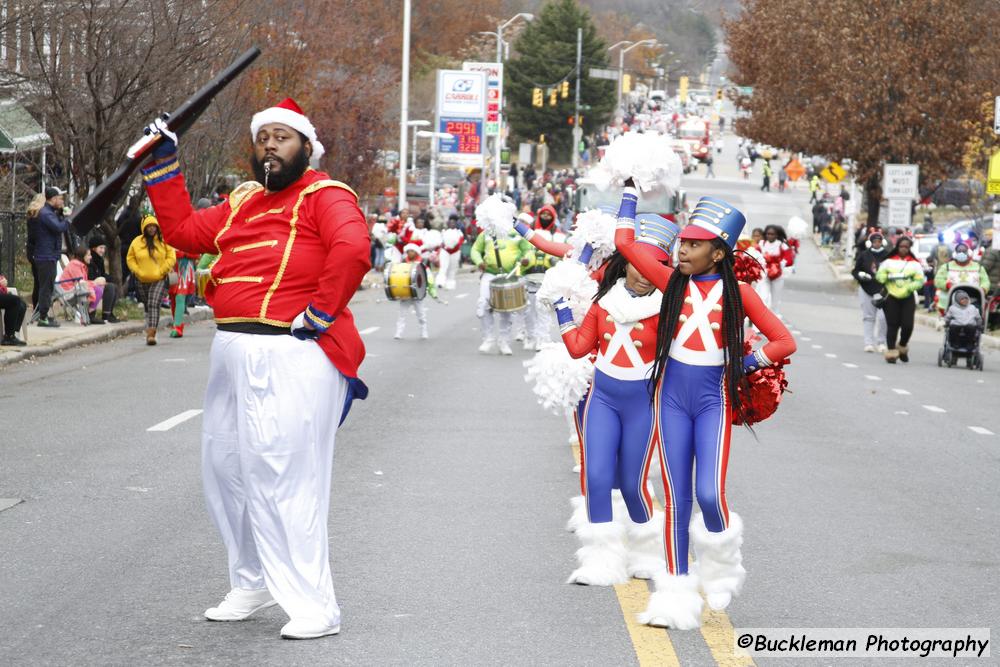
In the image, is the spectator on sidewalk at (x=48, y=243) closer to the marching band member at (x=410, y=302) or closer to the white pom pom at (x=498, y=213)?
the marching band member at (x=410, y=302)

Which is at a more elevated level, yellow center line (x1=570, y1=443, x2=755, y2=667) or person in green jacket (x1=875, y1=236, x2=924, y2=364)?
yellow center line (x1=570, y1=443, x2=755, y2=667)

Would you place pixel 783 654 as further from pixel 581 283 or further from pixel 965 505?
pixel 965 505

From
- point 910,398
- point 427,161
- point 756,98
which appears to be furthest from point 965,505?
point 427,161

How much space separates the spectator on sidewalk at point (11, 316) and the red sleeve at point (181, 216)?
1353 centimetres

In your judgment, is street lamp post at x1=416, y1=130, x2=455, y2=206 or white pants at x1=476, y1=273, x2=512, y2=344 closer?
white pants at x1=476, y1=273, x2=512, y2=344

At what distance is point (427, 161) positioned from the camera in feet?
288

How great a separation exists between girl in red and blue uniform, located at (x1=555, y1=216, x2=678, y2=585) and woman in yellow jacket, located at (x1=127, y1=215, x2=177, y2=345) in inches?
435

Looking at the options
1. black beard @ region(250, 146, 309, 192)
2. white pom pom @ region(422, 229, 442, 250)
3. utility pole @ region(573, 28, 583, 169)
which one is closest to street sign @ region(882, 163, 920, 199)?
white pom pom @ region(422, 229, 442, 250)

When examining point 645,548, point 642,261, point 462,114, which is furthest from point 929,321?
point 462,114

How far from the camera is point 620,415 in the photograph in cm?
702

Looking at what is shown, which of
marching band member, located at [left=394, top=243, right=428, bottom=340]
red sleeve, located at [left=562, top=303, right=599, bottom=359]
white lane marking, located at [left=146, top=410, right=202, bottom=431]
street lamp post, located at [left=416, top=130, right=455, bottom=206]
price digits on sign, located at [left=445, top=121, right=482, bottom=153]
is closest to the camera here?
red sleeve, located at [left=562, top=303, right=599, bottom=359]

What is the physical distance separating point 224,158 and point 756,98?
22485 millimetres

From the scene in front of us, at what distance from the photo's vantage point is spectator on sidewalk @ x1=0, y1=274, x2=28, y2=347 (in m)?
19.2

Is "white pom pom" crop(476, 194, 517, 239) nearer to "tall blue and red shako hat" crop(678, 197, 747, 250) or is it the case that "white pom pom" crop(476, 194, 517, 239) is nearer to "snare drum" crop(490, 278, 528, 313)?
"snare drum" crop(490, 278, 528, 313)
